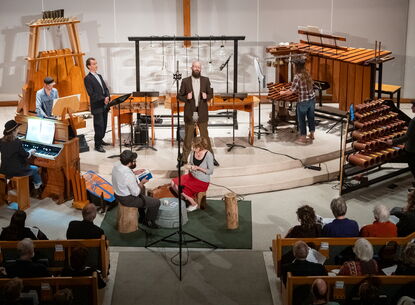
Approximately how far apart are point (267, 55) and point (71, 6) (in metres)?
4.70

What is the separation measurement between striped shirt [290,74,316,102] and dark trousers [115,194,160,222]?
Result: 4.14 metres

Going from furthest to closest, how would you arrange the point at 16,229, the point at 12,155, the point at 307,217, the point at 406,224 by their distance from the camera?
the point at 12,155 < the point at 406,224 < the point at 16,229 < the point at 307,217

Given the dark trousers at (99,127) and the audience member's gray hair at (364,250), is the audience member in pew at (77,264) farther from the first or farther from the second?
the dark trousers at (99,127)

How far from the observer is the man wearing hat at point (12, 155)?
9.47 m

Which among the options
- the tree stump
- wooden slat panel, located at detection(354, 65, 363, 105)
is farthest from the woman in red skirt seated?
wooden slat panel, located at detection(354, 65, 363, 105)

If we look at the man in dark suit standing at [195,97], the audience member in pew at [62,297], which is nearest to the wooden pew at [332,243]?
the audience member in pew at [62,297]

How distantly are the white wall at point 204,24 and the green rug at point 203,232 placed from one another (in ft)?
22.2

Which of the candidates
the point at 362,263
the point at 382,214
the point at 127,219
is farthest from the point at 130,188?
the point at 362,263

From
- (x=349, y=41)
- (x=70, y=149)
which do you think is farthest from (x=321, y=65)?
(x=70, y=149)

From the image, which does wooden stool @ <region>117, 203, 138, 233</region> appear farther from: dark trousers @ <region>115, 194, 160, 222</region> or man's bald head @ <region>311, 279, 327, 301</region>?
man's bald head @ <region>311, 279, 327, 301</region>

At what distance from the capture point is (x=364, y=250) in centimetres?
636

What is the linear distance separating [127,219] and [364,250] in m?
3.54

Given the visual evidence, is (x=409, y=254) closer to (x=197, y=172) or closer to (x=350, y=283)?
(x=350, y=283)

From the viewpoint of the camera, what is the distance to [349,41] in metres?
15.5
